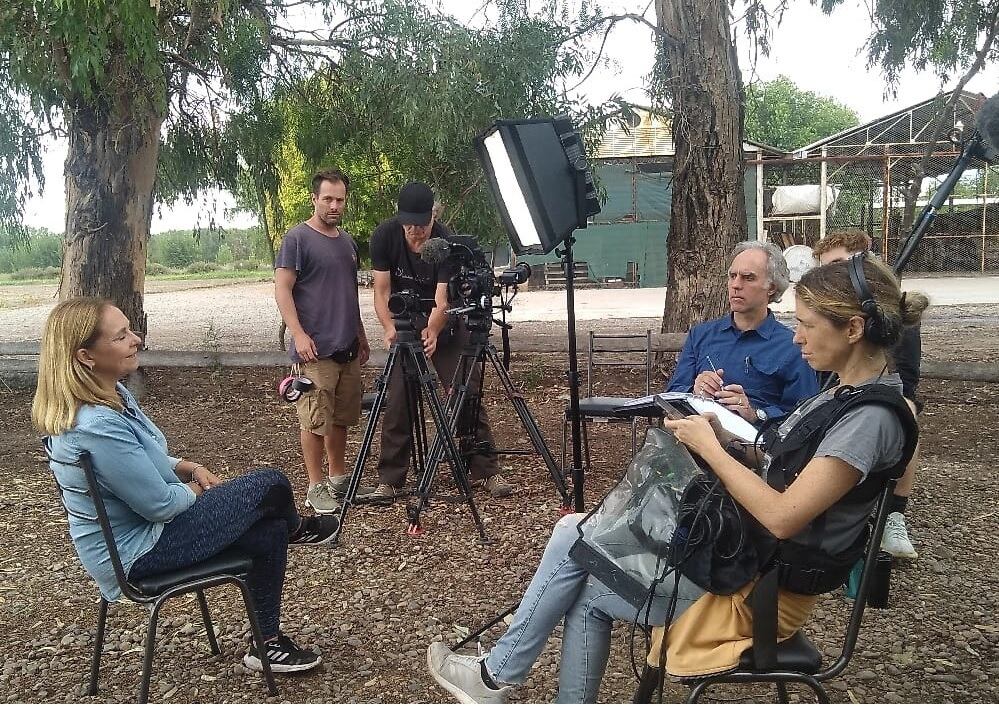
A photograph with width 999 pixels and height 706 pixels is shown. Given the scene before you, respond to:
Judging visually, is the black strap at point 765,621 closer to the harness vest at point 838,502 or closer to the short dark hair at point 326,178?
the harness vest at point 838,502

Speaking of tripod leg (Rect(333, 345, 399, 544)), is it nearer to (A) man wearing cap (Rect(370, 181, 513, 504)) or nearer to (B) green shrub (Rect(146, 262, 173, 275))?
(A) man wearing cap (Rect(370, 181, 513, 504))

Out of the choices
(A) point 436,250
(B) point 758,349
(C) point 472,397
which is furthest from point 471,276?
(B) point 758,349

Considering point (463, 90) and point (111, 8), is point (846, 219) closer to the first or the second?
point (463, 90)

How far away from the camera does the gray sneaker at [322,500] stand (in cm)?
409

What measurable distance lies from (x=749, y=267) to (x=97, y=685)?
2.48m

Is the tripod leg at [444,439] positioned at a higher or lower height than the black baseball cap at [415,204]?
lower

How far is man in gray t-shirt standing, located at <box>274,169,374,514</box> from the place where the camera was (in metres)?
4.02

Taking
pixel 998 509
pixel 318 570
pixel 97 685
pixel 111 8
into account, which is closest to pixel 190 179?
pixel 111 8

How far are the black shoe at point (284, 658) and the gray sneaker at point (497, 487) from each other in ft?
5.94

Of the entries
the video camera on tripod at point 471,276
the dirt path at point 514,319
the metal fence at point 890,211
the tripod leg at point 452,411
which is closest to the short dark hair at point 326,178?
the video camera on tripod at point 471,276

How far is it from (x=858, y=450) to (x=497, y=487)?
9.25 ft

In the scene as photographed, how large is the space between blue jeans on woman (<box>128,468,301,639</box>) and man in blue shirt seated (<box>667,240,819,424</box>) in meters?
1.46

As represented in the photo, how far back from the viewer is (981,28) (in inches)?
305

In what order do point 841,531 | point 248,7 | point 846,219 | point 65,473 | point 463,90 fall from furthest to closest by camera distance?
1. point 846,219
2. point 248,7
3. point 463,90
4. point 65,473
5. point 841,531
